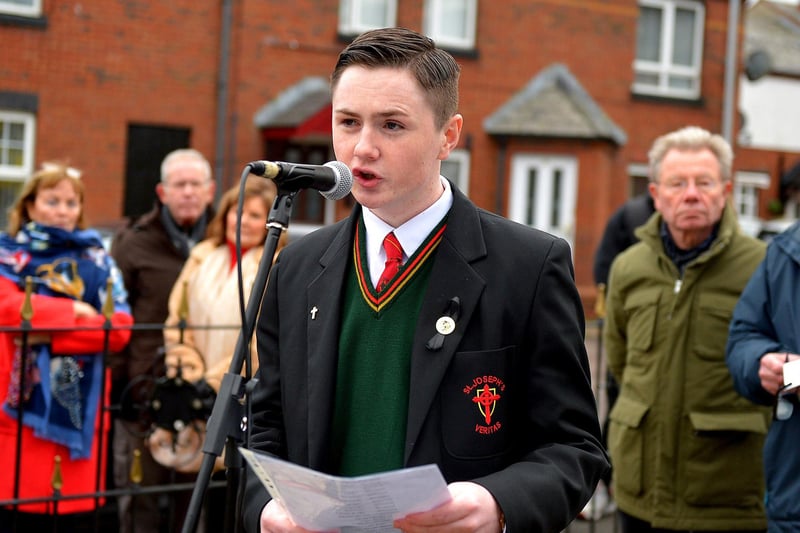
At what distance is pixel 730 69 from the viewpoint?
62.2 feet

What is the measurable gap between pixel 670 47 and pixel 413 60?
18.1m

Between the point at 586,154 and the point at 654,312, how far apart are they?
13.4m

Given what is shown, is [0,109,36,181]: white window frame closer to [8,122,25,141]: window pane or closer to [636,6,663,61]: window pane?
[8,122,25,141]: window pane

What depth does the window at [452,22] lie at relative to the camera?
16328 millimetres

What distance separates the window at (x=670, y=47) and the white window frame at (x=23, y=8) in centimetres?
1081

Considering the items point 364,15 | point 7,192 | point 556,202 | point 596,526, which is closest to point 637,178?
point 556,202

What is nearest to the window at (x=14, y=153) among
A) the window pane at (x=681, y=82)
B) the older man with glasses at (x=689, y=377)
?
the older man with glasses at (x=689, y=377)

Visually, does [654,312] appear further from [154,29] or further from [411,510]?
[154,29]

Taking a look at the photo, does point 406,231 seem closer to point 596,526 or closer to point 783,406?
point 783,406

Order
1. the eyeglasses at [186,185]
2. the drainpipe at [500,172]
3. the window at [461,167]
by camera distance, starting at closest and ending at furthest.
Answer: the eyeglasses at [186,185] < the window at [461,167] < the drainpipe at [500,172]

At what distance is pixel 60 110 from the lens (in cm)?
1364

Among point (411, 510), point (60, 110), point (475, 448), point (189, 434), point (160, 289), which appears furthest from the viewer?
point (60, 110)

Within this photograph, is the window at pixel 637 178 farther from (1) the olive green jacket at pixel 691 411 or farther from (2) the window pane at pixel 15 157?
(1) the olive green jacket at pixel 691 411

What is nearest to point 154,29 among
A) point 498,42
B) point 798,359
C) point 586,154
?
point 498,42
